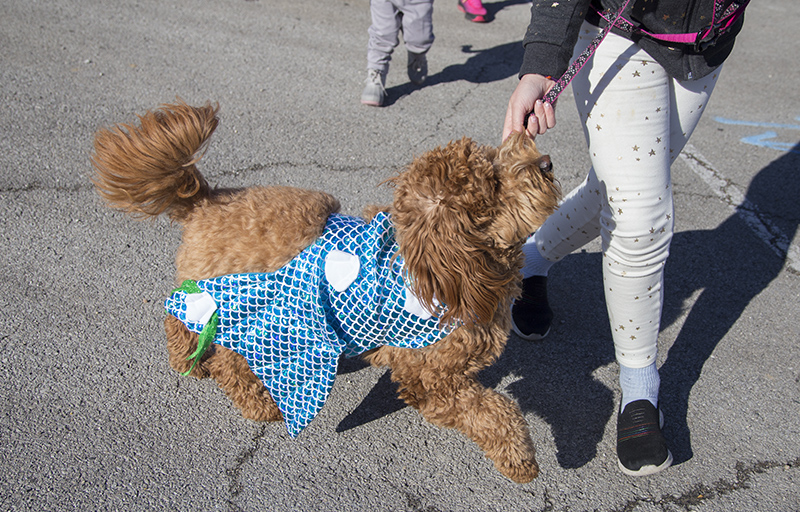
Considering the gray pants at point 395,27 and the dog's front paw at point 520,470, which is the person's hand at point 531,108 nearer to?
the dog's front paw at point 520,470

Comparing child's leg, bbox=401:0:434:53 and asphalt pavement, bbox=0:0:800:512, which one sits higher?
child's leg, bbox=401:0:434:53

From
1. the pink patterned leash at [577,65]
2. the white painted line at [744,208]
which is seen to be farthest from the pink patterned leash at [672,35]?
the white painted line at [744,208]

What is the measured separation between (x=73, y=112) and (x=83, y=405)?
2718 mm

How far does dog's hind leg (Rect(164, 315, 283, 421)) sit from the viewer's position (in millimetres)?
2375

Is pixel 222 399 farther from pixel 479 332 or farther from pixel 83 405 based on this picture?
pixel 479 332

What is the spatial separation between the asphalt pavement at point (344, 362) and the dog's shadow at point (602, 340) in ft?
0.04

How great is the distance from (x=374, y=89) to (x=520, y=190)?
10.1 feet

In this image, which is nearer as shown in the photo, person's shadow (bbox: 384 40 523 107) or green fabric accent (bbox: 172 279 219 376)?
green fabric accent (bbox: 172 279 219 376)

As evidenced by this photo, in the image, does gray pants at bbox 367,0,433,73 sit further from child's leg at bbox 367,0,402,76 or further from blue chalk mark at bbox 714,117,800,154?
blue chalk mark at bbox 714,117,800,154

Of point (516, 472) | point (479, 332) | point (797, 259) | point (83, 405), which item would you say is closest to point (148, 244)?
point (83, 405)

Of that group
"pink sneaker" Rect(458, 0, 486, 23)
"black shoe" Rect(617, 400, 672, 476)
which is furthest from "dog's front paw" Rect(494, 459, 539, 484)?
"pink sneaker" Rect(458, 0, 486, 23)

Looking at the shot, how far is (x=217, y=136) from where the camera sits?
4.11m

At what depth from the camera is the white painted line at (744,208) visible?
352cm

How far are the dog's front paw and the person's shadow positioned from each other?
3.40 metres
